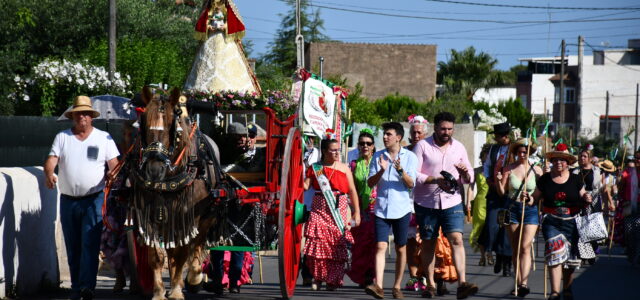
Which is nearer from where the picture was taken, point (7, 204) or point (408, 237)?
point (7, 204)

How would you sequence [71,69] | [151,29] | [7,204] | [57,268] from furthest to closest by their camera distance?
[151,29]
[71,69]
[57,268]
[7,204]

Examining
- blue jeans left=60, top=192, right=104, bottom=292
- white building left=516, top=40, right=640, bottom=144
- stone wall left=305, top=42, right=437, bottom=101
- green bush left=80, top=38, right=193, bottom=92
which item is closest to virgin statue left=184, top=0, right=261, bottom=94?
blue jeans left=60, top=192, right=104, bottom=292

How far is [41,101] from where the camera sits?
82.5ft

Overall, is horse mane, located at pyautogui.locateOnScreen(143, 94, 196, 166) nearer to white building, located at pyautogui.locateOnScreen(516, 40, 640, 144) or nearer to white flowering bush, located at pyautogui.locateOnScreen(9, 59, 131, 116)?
white flowering bush, located at pyautogui.locateOnScreen(9, 59, 131, 116)

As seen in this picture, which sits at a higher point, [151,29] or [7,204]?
[151,29]

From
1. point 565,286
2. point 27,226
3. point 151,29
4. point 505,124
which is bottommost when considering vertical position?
point 565,286

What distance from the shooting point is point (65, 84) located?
25.0m

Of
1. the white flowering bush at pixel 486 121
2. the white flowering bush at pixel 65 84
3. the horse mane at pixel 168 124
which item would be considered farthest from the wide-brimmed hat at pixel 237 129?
the white flowering bush at pixel 486 121

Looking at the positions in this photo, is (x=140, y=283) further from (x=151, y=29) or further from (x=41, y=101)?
(x=151, y=29)

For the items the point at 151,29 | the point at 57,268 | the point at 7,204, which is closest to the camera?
the point at 7,204

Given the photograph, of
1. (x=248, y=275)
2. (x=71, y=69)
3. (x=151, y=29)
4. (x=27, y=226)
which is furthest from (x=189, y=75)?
(x=151, y=29)

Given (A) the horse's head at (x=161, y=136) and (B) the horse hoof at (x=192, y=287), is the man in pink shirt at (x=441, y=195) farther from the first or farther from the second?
(A) the horse's head at (x=161, y=136)

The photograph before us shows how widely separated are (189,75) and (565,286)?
577 cm

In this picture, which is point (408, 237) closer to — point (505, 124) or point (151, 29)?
point (505, 124)
